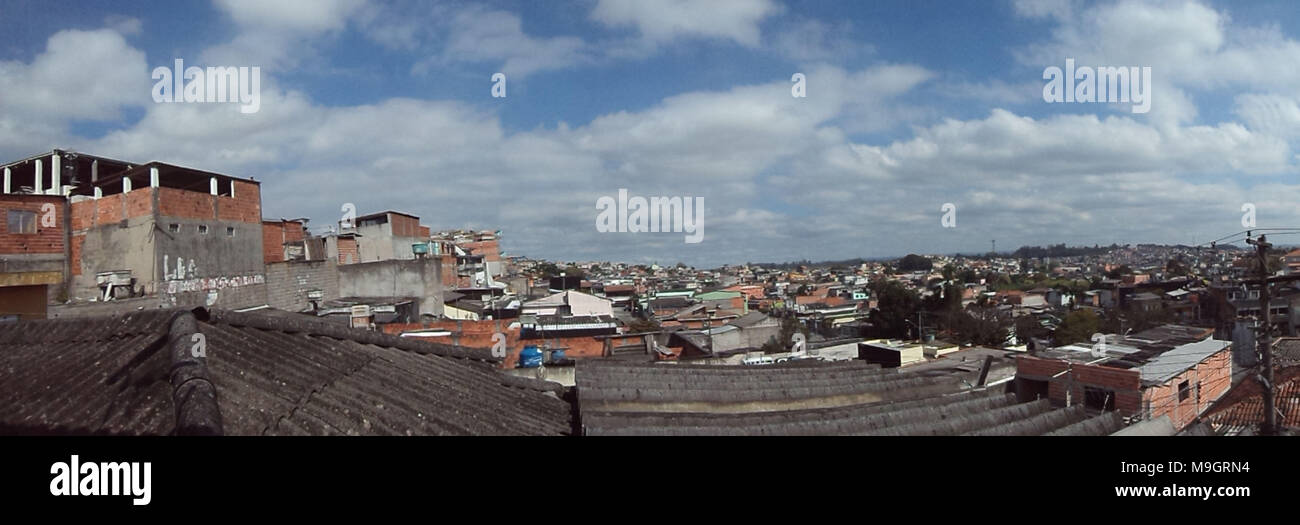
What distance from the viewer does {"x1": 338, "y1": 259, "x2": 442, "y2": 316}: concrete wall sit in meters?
24.0

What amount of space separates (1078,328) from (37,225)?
3874cm

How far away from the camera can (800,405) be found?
14.8 feet

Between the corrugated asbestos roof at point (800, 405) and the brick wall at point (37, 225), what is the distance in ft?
54.1

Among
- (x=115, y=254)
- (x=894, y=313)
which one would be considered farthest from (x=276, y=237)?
(x=894, y=313)

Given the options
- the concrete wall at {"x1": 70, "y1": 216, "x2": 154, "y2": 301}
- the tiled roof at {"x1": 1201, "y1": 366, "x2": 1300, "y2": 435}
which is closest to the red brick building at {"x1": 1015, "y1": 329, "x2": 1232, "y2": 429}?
the tiled roof at {"x1": 1201, "y1": 366, "x2": 1300, "y2": 435}

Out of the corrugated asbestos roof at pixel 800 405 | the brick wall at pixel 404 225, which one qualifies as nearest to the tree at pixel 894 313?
the brick wall at pixel 404 225

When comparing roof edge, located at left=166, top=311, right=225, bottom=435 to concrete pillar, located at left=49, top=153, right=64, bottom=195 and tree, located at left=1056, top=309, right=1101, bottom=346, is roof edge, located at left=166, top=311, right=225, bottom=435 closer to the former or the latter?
concrete pillar, located at left=49, top=153, right=64, bottom=195

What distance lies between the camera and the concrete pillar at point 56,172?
59.5 feet

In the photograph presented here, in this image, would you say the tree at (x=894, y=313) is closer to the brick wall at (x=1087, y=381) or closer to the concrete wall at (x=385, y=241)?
the brick wall at (x=1087, y=381)

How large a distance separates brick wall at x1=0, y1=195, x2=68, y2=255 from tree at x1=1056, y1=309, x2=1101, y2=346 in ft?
121

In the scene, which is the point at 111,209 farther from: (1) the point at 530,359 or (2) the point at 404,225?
(2) the point at 404,225

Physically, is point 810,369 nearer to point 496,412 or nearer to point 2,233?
point 496,412
